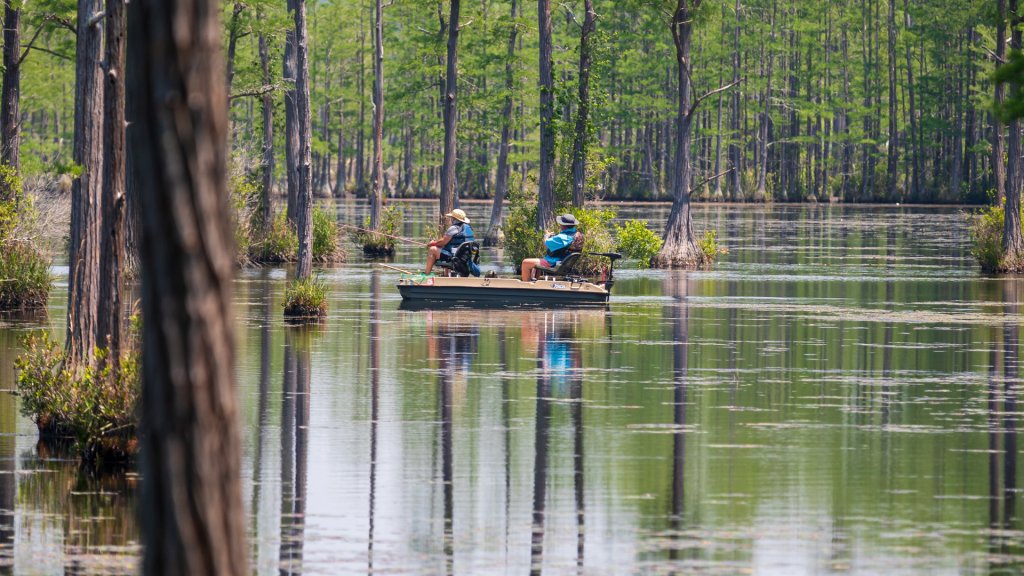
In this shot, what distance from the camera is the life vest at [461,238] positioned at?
28.9m

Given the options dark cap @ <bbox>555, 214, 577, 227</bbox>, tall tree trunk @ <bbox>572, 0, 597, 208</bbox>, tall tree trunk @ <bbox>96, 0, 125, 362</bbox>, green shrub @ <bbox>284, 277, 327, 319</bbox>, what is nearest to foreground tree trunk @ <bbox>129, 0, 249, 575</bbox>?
tall tree trunk @ <bbox>96, 0, 125, 362</bbox>

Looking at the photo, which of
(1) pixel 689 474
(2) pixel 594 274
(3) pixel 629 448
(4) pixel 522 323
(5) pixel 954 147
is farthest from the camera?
(5) pixel 954 147

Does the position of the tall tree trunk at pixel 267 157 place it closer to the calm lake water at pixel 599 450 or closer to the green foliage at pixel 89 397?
the calm lake water at pixel 599 450

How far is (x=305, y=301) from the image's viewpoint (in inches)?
1037

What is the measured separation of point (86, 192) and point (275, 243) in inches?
1034

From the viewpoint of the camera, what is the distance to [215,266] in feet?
17.1

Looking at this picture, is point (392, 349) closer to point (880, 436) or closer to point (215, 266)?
point (880, 436)

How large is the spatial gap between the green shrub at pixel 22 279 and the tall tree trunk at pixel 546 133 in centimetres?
1348

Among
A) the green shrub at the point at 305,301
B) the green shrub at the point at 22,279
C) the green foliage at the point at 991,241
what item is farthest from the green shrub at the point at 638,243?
the green shrub at the point at 22,279

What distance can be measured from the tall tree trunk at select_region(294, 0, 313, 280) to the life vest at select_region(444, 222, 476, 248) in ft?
8.20

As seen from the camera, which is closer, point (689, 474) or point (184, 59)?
point (184, 59)

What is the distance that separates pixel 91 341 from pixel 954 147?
91552 mm

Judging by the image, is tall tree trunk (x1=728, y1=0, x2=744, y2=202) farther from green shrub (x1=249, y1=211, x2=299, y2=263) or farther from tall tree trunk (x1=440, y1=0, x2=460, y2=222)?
green shrub (x1=249, y1=211, x2=299, y2=263)

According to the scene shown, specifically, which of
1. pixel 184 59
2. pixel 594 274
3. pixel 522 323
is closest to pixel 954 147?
pixel 594 274
